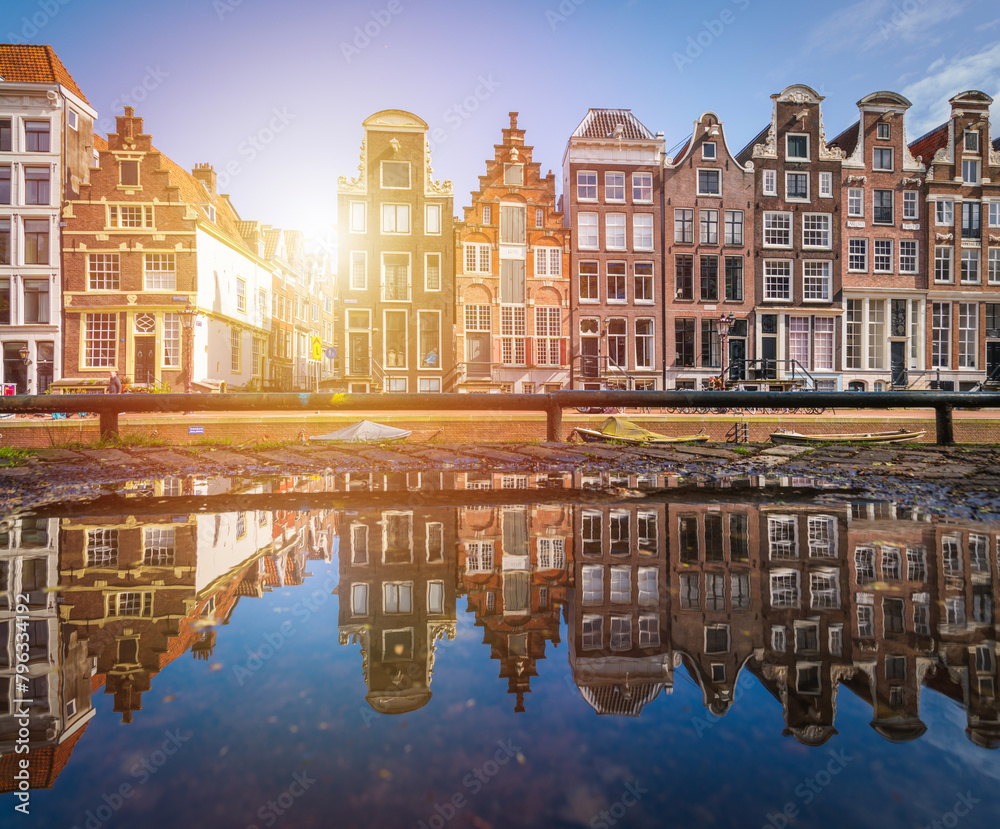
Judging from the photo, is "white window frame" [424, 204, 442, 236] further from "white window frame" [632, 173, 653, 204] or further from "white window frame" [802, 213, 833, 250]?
"white window frame" [802, 213, 833, 250]

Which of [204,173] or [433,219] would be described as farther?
[204,173]

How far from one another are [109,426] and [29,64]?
37.6 m

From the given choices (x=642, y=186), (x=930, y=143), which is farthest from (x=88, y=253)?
(x=930, y=143)

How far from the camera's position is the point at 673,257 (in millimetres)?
34062

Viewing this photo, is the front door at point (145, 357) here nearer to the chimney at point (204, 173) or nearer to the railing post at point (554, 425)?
the chimney at point (204, 173)

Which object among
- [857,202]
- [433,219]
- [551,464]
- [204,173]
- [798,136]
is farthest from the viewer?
[204,173]

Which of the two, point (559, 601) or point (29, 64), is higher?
point (29, 64)

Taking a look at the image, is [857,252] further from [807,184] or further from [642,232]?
[642,232]

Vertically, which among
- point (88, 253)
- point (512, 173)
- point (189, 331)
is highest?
point (512, 173)

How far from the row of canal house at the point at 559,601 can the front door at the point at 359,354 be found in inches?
1207

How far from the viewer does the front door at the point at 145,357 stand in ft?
95.8

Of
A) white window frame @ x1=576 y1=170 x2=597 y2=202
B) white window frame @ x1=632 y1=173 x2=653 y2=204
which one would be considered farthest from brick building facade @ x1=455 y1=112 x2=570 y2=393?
white window frame @ x1=632 y1=173 x2=653 y2=204

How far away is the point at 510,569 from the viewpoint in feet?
7.20

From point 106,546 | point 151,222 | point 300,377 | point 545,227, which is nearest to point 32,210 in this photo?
point 151,222
